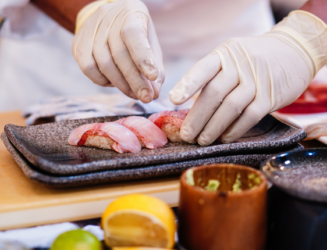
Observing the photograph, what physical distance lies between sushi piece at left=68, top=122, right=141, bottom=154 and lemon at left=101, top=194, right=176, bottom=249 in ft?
1.84

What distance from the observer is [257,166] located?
1.26m

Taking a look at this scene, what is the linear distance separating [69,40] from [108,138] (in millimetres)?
1696

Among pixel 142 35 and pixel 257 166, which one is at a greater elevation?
pixel 142 35

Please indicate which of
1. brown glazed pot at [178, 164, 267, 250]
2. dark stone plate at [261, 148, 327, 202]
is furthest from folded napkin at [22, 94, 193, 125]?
brown glazed pot at [178, 164, 267, 250]

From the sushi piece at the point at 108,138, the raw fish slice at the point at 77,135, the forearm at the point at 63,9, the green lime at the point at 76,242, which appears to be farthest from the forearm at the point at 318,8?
the green lime at the point at 76,242

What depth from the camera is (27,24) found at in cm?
239

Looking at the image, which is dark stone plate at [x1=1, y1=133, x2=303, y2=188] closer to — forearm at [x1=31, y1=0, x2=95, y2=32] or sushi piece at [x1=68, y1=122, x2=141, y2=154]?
sushi piece at [x1=68, y1=122, x2=141, y2=154]

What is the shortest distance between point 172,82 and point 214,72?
4.14ft

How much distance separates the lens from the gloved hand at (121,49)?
1.36 meters

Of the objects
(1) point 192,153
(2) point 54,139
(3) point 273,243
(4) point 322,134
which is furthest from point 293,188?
(2) point 54,139

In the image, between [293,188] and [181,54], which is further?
[181,54]

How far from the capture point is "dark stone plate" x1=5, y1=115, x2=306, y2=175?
3.49 ft

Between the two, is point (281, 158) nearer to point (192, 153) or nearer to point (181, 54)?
point (192, 153)

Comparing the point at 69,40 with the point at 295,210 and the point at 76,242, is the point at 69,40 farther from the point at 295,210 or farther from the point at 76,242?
the point at 295,210
